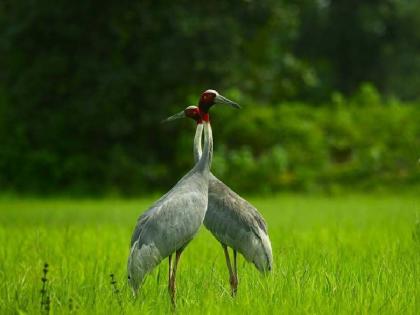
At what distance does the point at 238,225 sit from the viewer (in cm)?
703

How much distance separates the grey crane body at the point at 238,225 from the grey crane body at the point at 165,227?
2.39 feet

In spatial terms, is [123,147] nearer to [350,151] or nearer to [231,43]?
[231,43]

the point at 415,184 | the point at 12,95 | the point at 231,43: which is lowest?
Answer: the point at 415,184

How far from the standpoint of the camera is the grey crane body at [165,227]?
6.12 m

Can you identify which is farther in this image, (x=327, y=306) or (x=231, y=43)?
(x=231, y=43)

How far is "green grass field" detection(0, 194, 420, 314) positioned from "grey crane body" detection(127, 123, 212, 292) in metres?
0.29

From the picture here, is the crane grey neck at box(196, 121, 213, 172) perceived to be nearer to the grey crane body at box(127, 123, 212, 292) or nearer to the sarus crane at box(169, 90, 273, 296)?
the grey crane body at box(127, 123, 212, 292)

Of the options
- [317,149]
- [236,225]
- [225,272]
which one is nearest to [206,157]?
[236,225]

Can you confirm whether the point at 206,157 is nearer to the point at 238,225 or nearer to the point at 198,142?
the point at 198,142

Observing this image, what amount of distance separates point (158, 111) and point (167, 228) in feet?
52.4

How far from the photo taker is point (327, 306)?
5762 mm

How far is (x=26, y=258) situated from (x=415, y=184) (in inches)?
555

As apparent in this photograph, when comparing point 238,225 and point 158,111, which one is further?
point 158,111

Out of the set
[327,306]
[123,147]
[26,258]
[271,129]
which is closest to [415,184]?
[271,129]
